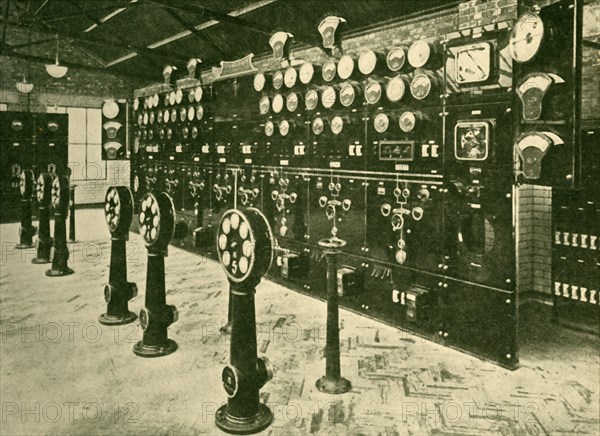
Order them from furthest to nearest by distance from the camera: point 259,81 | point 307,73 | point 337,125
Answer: point 259,81 < point 307,73 < point 337,125

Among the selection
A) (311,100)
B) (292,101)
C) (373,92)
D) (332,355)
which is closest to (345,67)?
(373,92)

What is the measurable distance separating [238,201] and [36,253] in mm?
3380

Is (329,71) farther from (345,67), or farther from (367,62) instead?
(367,62)

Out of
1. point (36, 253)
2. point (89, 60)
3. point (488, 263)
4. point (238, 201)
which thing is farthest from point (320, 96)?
point (89, 60)

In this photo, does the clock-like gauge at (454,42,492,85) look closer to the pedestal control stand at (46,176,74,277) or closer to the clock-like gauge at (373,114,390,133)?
the clock-like gauge at (373,114,390,133)

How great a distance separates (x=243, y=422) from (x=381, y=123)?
301 centimetres

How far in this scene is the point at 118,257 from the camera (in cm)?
480

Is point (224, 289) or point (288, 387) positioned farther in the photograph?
point (224, 289)

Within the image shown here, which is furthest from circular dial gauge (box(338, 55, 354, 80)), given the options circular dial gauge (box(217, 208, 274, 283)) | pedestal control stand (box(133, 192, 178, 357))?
→ circular dial gauge (box(217, 208, 274, 283))

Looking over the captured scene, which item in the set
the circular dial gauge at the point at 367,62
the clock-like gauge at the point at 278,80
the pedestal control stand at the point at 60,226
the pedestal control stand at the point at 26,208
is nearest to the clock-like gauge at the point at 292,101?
the clock-like gauge at the point at 278,80

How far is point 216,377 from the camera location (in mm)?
3727

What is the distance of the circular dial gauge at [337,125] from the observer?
532 centimetres

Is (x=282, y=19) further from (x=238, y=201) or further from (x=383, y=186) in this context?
(x=383, y=186)

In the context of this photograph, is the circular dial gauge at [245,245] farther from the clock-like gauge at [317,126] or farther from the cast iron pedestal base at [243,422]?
the clock-like gauge at [317,126]
